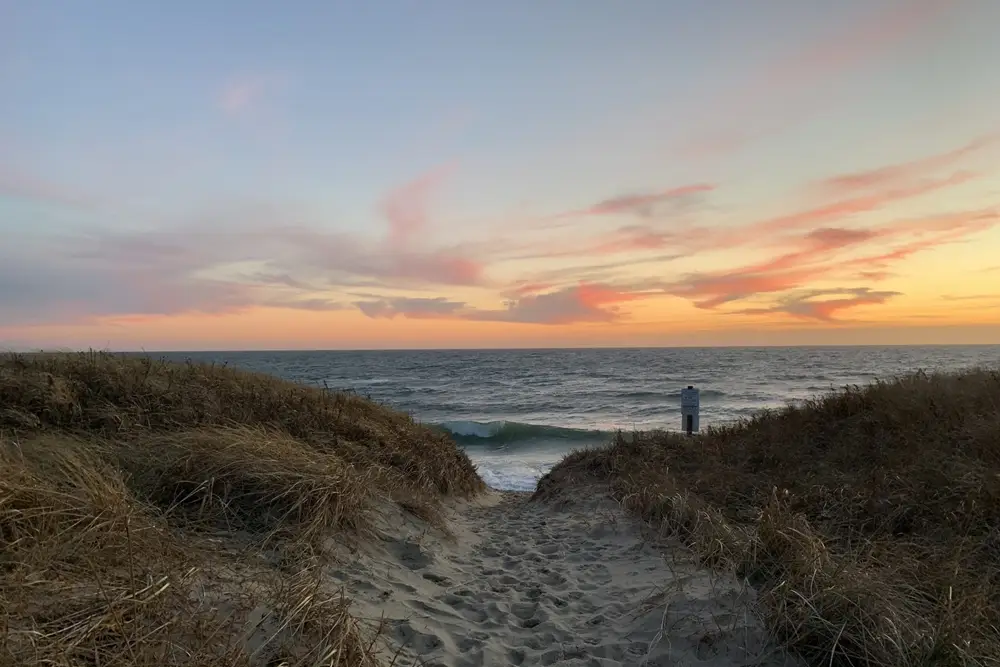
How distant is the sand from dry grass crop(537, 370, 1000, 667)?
1.18ft

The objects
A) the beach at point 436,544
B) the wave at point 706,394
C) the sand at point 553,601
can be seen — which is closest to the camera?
the beach at point 436,544

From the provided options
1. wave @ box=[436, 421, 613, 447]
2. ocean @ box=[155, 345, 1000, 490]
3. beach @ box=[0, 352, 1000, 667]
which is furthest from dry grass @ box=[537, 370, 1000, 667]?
wave @ box=[436, 421, 613, 447]

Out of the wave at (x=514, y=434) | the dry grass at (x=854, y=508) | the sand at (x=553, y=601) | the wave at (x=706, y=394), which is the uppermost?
the dry grass at (x=854, y=508)

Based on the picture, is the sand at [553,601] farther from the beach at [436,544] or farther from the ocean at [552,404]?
the ocean at [552,404]

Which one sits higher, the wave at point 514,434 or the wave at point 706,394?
the wave at point 706,394

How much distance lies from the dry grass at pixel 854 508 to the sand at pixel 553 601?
36 centimetres

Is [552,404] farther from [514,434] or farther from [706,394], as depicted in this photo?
[706,394]

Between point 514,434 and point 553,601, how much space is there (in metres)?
20.3

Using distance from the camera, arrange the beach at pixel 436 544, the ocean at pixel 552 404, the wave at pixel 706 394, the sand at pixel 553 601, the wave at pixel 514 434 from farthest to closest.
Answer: the wave at pixel 706 394
the wave at pixel 514 434
the ocean at pixel 552 404
the sand at pixel 553 601
the beach at pixel 436 544

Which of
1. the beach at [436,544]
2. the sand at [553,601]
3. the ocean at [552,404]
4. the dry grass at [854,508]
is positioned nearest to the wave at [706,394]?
the ocean at [552,404]

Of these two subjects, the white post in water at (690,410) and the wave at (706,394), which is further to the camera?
the wave at (706,394)

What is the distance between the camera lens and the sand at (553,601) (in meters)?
3.90

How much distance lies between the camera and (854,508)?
6352mm

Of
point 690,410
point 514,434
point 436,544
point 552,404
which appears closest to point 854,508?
point 436,544
